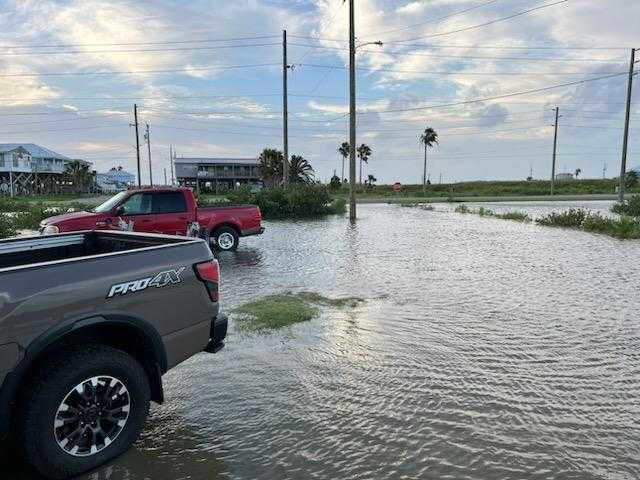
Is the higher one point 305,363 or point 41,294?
point 41,294

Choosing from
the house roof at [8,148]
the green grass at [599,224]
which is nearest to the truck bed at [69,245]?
the green grass at [599,224]

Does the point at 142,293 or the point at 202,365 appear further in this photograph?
the point at 202,365

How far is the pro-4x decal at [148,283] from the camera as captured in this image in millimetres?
3613

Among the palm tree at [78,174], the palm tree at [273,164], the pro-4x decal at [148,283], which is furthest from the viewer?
the palm tree at [78,174]

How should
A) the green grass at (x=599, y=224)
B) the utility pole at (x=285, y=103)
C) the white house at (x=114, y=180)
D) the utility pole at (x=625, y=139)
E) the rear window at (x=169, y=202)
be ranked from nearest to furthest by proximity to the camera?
the rear window at (x=169, y=202)
the green grass at (x=599, y=224)
the utility pole at (x=285, y=103)
the utility pole at (x=625, y=139)
the white house at (x=114, y=180)

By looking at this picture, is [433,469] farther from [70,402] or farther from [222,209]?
[222,209]

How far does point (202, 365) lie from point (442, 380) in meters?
2.56

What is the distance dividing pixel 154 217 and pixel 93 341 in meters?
9.79

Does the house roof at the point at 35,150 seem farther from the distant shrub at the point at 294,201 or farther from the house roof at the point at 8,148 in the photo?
the distant shrub at the point at 294,201

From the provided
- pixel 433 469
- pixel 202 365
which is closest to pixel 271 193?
pixel 202 365

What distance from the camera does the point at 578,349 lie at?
6.33 metres

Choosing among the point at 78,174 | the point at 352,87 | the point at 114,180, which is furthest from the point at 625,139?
the point at 114,180

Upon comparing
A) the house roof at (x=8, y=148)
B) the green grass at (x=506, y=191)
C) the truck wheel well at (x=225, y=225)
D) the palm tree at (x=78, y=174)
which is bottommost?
the green grass at (x=506, y=191)

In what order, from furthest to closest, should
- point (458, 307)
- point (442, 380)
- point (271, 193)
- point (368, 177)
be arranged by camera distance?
1. point (368, 177)
2. point (271, 193)
3. point (458, 307)
4. point (442, 380)
